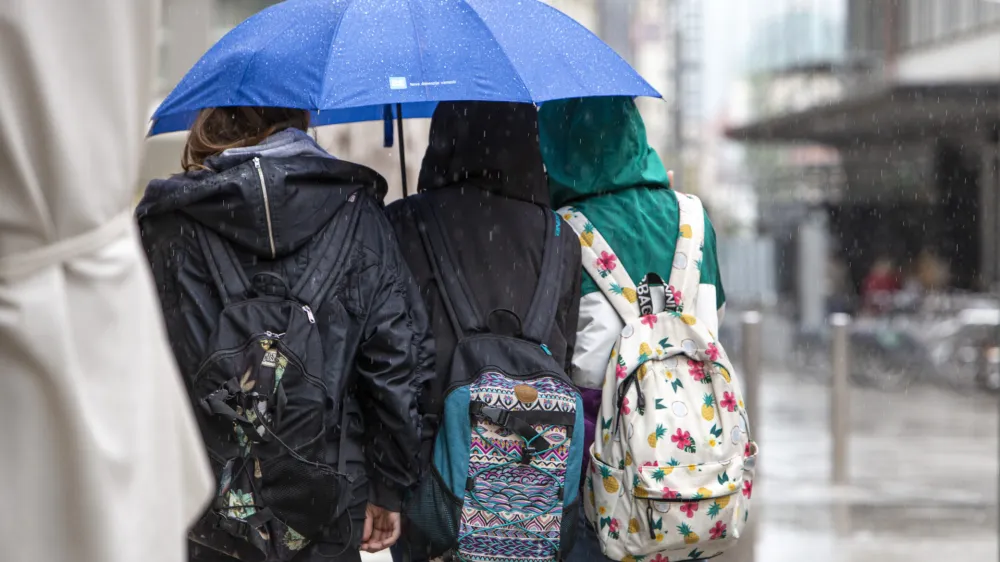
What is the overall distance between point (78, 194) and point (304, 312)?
1.47 meters

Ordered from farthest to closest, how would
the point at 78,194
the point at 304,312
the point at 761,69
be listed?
the point at 761,69 < the point at 304,312 < the point at 78,194

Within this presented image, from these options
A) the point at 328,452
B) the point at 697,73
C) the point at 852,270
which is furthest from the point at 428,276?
the point at 852,270

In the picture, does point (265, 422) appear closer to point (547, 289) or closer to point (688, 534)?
point (547, 289)

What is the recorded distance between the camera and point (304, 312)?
10.7ft

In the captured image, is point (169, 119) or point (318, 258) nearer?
point (318, 258)

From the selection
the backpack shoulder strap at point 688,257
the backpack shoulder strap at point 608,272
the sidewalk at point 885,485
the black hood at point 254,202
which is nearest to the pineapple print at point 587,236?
the backpack shoulder strap at point 608,272

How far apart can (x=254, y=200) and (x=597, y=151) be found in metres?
1.13

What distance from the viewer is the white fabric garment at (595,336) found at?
3.71 meters

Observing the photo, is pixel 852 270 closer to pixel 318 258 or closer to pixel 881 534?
pixel 881 534

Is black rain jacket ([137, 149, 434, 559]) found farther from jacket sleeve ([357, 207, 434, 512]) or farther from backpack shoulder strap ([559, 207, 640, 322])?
backpack shoulder strap ([559, 207, 640, 322])

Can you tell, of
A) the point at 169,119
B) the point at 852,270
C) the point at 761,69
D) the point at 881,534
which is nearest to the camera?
the point at 169,119

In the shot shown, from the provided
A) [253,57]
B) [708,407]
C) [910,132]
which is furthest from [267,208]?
[910,132]

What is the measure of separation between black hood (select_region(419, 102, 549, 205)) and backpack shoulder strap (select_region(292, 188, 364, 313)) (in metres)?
0.33

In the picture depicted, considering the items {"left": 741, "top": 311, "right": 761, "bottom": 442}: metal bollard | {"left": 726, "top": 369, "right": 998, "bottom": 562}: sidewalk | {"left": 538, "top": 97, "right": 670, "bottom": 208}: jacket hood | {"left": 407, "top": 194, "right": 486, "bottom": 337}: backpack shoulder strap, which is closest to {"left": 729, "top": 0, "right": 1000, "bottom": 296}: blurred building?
{"left": 726, "top": 369, "right": 998, "bottom": 562}: sidewalk
